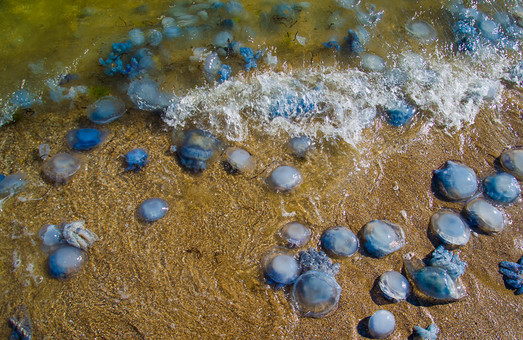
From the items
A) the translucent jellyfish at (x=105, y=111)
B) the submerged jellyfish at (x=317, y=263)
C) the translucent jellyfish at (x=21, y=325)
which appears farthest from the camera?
the translucent jellyfish at (x=105, y=111)

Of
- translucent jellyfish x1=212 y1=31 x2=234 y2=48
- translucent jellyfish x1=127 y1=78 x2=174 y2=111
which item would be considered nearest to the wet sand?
translucent jellyfish x1=127 y1=78 x2=174 y2=111

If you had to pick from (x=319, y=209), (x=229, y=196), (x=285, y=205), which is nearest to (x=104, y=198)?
(x=229, y=196)

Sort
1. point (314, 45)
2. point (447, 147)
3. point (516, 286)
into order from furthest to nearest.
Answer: point (314, 45) < point (447, 147) < point (516, 286)

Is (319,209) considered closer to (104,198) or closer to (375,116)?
(375,116)

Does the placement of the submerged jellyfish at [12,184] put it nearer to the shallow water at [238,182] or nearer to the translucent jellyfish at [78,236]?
the shallow water at [238,182]

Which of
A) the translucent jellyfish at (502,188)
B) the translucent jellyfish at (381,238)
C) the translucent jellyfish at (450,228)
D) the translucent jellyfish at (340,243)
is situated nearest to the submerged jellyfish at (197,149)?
the translucent jellyfish at (340,243)

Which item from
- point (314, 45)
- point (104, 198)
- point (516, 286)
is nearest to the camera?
point (516, 286)
